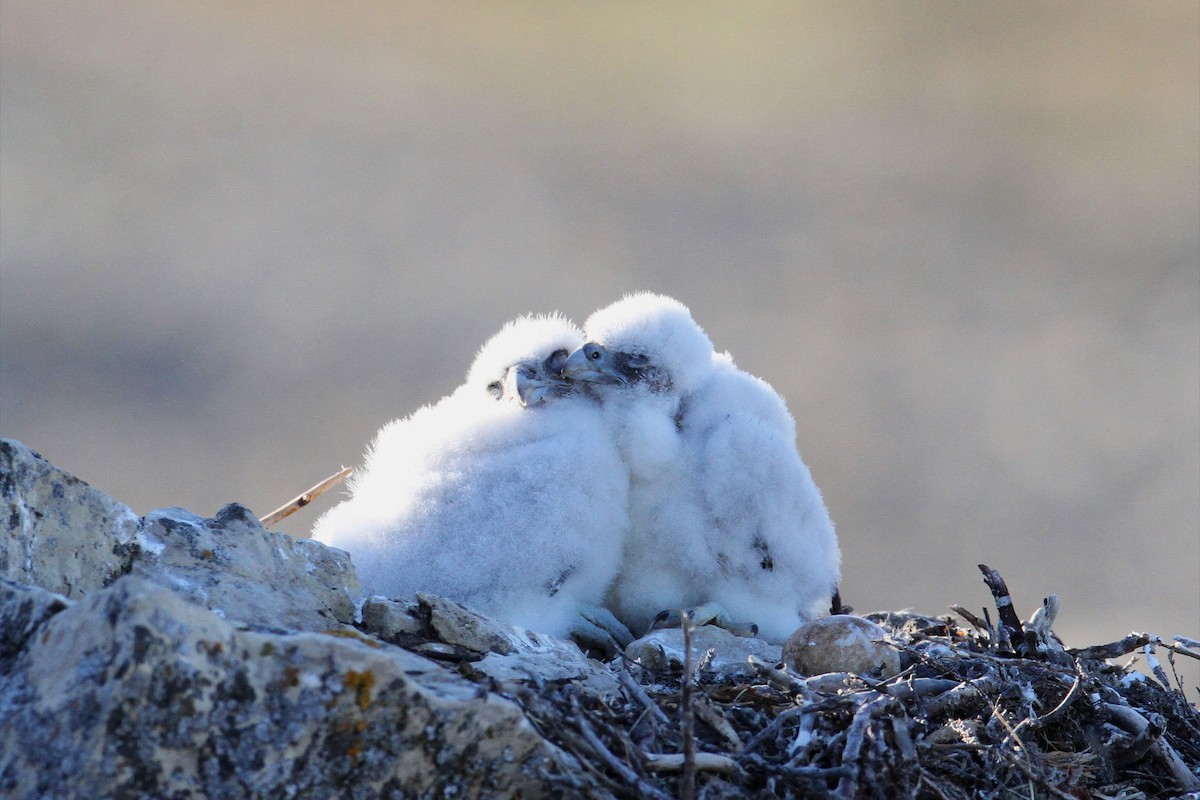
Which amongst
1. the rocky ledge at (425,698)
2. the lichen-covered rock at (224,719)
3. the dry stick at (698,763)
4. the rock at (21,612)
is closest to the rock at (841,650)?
the rocky ledge at (425,698)

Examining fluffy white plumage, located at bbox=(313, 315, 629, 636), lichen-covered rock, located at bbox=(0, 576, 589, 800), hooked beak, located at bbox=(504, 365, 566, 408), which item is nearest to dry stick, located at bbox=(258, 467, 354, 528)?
fluffy white plumage, located at bbox=(313, 315, 629, 636)

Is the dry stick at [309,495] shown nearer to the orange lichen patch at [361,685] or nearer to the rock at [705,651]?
the rock at [705,651]

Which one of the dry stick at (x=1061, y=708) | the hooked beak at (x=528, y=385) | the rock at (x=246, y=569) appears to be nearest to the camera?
the rock at (x=246, y=569)

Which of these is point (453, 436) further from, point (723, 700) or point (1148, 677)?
point (1148, 677)

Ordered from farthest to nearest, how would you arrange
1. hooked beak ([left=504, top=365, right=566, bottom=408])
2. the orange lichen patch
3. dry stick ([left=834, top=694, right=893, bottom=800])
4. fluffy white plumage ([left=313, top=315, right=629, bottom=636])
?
1. hooked beak ([left=504, top=365, right=566, bottom=408])
2. fluffy white plumage ([left=313, top=315, right=629, bottom=636])
3. dry stick ([left=834, top=694, right=893, bottom=800])
4. the orange lichen patch

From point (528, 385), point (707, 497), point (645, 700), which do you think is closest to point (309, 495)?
point (528, 385)

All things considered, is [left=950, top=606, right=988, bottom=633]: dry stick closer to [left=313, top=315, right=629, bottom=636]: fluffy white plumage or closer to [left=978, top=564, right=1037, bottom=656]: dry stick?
[left=978, top=564, right=1037, bottom=656]: dry stick

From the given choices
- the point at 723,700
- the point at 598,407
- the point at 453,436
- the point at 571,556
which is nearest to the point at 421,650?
the point at 723,700
